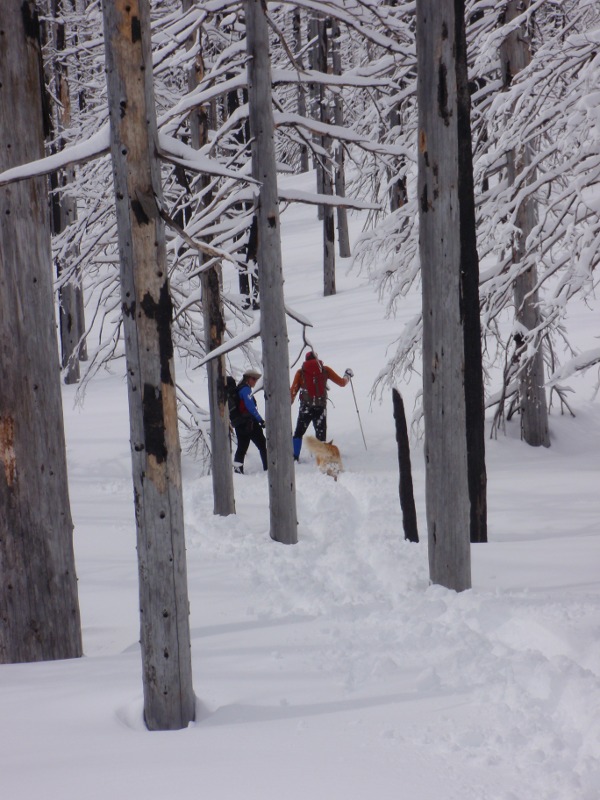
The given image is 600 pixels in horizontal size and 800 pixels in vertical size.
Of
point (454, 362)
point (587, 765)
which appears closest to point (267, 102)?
point (454, 362)

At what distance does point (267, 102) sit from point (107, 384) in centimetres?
1412

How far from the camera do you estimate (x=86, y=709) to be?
419 centimetres

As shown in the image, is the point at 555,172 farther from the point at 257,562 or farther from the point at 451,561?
the point at 257,562

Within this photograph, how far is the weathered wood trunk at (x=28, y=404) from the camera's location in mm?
5160

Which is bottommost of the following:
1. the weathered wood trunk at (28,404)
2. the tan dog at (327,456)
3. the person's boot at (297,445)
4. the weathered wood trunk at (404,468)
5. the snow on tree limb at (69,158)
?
the person's boot at (297,445)

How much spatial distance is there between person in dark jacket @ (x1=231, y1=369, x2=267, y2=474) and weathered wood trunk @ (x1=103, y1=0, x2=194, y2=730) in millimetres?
9755

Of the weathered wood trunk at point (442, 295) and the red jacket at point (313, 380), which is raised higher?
the weathered wood trunk at point (442, 295)

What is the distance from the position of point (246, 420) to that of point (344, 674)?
961 cm

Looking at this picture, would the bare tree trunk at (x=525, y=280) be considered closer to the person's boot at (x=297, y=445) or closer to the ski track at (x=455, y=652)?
the person's boot at (x=297, y=445)

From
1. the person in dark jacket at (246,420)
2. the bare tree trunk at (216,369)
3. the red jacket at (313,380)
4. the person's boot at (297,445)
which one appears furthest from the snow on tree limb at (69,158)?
the person's boot at (297,445)

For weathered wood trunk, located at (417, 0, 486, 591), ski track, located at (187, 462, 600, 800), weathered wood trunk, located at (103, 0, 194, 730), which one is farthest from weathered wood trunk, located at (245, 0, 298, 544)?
weathered wood trunk, located at (103, 0, 194, 730)

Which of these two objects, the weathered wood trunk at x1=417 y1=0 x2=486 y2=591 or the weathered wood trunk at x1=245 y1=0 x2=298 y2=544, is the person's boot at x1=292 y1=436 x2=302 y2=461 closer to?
the weathered wood trunk at x1=245 y1=0 x2=298 y2=544

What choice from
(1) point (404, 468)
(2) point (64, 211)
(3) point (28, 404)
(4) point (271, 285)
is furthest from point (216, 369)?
(2) point (64, 211)

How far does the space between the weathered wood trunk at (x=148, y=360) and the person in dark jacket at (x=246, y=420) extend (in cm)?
975
